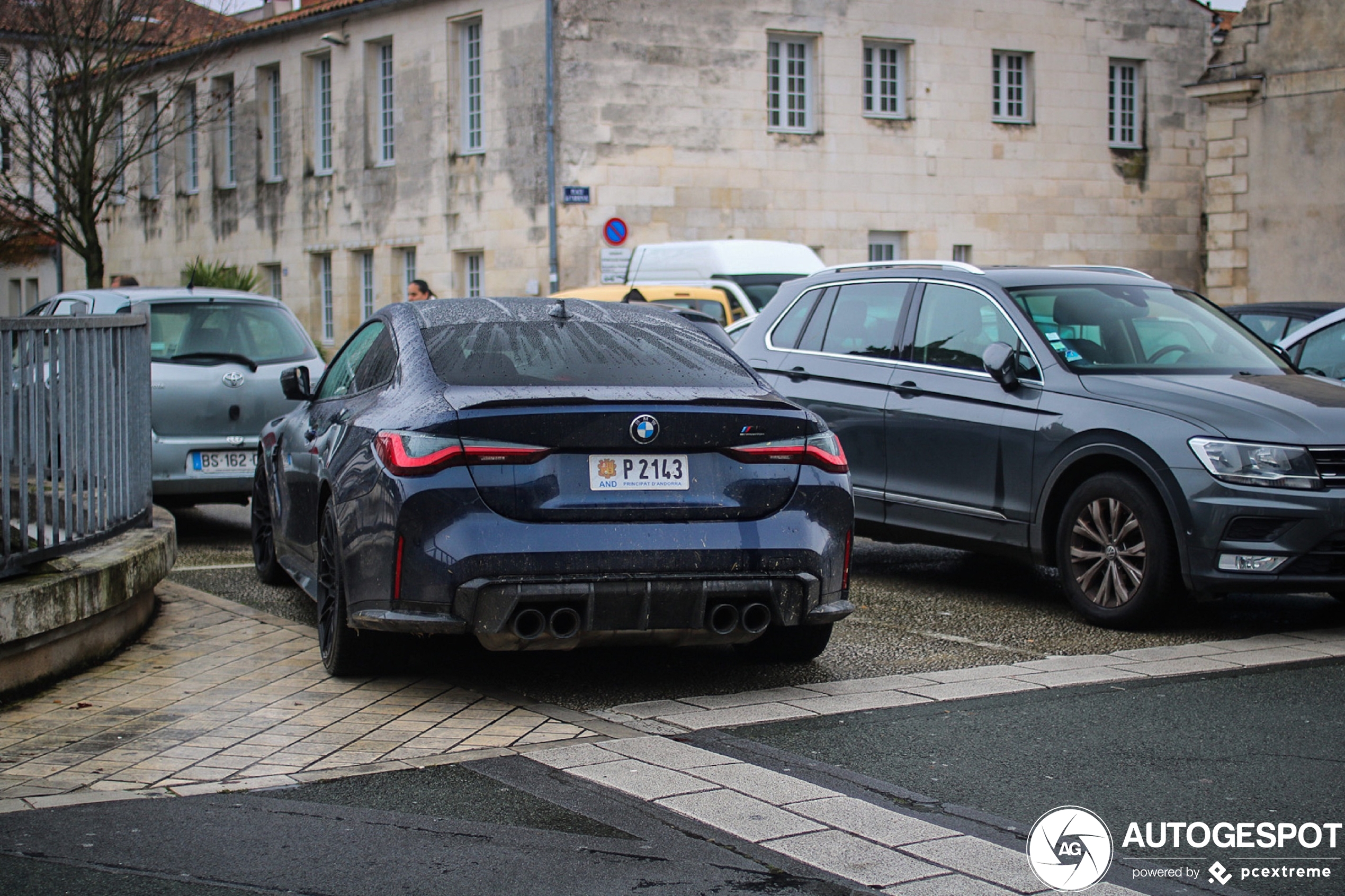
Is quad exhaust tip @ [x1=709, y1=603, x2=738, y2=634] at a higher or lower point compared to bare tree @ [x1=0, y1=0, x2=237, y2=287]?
lower

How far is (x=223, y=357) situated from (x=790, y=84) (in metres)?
21.7

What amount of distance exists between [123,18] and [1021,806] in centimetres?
3004

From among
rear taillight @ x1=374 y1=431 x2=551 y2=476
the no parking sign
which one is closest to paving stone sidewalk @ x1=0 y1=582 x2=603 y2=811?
rear taillight @ x1=374 y1=431 x2=551 y2=476

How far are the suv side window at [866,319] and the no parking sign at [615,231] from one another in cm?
1855

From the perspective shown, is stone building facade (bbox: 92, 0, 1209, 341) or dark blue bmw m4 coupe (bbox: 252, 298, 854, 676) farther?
stone building facade (bbox: 92, 0, 1209, 341)

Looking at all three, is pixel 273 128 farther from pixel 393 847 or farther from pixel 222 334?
pixel 393 847

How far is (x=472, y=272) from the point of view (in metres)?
32.3

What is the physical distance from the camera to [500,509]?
589cm

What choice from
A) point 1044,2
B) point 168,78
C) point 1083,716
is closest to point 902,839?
point 1083,716

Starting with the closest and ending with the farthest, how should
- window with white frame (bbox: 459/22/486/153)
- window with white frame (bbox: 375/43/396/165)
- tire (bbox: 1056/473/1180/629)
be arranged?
tire (bbox: 1056/473/1180/629) → window with white frame (bbox: 459/22/486/153) → window with white frame (bbox: 375/43/396/165)

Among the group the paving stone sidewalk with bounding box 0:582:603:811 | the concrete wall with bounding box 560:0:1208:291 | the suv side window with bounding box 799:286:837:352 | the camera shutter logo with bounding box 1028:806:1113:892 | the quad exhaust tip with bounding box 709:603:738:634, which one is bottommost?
the camera shutter logo with bounding box 1028:806:1113:892

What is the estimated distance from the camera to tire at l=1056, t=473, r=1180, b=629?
759 centimetres

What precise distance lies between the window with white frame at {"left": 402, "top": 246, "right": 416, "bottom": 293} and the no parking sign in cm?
699

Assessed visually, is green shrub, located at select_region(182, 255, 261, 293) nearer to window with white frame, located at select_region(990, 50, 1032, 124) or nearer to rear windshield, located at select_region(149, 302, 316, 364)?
window with white frame, located at select_region(990, 50, 1032, 124)
